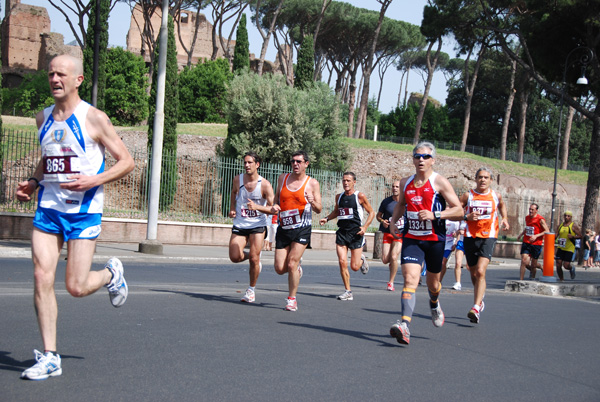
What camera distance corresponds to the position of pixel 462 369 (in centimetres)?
554

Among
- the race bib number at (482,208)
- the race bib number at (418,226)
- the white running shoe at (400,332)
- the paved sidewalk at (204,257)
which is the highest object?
the race bib number at (482,208)

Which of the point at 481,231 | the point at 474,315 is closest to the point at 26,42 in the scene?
the point at 481,231

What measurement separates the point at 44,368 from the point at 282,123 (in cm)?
2630

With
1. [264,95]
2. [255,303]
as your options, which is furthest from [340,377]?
[264,95]

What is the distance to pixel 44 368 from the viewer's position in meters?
4.22

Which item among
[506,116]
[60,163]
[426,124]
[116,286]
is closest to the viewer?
[60,163]

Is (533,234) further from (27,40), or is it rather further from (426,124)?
(27,40)

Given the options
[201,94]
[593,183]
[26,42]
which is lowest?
[593,183]

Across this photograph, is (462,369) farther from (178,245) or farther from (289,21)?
(289,21)

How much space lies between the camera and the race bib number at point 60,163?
4504 millimetres

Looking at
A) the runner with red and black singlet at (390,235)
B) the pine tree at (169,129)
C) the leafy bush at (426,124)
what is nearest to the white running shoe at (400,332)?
the runner with red and black singlet at (390,235)

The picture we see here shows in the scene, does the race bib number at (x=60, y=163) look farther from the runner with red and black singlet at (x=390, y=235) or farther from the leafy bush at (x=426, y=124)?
the leafy bush at (x=426, y=124)

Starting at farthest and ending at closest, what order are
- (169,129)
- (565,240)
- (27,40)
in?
(27,40)
(169,129)
(565,240)

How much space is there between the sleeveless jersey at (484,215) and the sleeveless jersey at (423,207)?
87.7 inches
